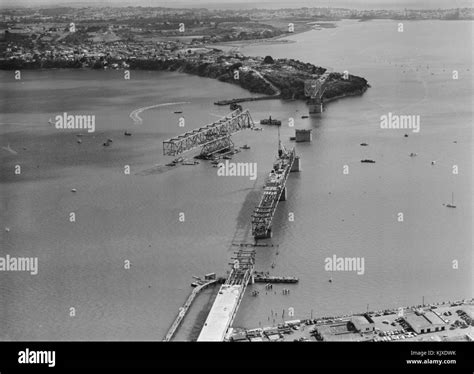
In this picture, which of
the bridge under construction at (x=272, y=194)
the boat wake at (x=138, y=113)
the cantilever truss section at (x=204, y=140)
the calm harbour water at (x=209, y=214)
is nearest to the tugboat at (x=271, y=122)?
the calm harbour water at (x=209, y=214)

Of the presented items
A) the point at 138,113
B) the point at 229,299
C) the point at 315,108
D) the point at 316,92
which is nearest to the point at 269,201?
the point at 229,299

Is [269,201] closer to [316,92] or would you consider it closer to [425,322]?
[425,322]

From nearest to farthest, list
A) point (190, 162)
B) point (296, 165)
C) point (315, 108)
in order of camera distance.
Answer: point (296, 165), point (190, 162), point (315, 108)

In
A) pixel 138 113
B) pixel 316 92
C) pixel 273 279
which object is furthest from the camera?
pixel 316 92

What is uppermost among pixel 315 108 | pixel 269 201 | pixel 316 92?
pixel 316 92

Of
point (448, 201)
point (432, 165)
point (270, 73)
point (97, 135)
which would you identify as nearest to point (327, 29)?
point (270, 73)

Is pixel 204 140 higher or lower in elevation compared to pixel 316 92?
lower

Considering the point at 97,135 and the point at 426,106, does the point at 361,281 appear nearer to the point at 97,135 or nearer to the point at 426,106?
the point at 97,135
